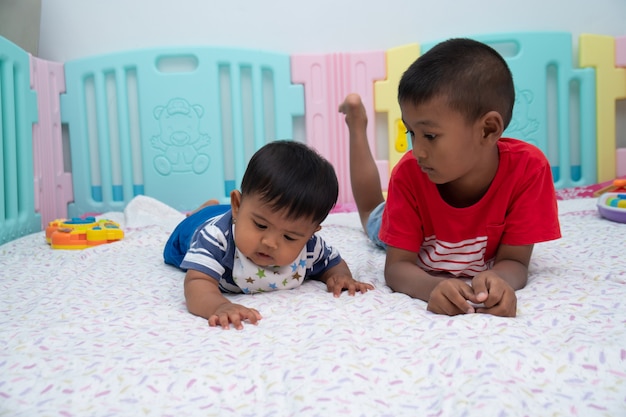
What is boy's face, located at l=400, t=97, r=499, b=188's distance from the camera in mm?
869

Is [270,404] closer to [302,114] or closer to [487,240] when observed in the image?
[487,240]

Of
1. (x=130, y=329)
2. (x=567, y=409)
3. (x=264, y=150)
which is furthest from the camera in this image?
(x=264, y=150)

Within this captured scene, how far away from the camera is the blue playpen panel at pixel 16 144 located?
166cm

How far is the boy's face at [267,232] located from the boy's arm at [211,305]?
74 millimetres

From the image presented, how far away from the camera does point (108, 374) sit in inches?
25.5

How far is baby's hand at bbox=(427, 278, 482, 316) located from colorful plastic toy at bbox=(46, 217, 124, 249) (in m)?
0.96

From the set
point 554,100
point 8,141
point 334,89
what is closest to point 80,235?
point 8,141

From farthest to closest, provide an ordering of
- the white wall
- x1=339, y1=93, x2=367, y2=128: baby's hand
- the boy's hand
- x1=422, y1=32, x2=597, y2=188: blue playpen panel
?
the white wall < x1=422, y1=32, x2=597, y2=188: blue playpen panel < x1=339, y1=93, x2=367, y2=128: baby's hand < the boy's hand

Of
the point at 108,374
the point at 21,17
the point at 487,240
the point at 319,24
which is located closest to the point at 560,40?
the point at 319,24

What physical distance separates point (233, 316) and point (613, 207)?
112cm

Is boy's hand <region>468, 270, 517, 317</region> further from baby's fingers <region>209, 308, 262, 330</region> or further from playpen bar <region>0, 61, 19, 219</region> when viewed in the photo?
playpen bar <region>0, 61, 19, 219</region>

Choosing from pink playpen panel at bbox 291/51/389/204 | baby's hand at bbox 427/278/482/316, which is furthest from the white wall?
baby's hand at bbox 427/278/482/316

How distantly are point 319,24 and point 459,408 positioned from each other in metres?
1.87

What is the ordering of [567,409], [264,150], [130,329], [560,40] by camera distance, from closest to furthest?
[567,409] < [130,329] < [264,150] < [560,40]
